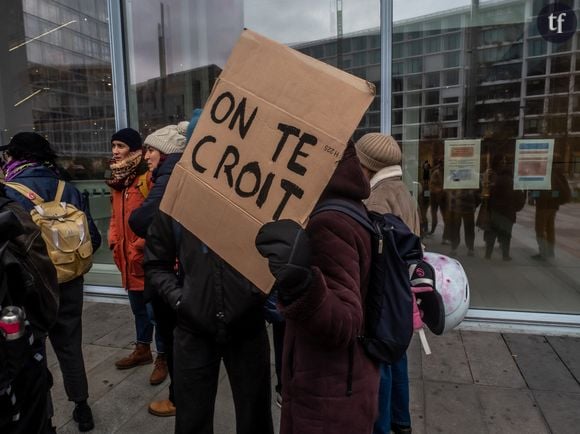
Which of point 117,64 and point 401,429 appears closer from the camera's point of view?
point 401,429

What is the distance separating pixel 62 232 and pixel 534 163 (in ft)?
15.4

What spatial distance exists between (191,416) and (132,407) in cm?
139

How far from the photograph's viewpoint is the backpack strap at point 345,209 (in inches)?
61.1

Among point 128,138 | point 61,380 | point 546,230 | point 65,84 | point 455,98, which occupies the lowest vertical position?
point 61,380

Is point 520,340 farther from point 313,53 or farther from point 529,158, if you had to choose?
point 313,53

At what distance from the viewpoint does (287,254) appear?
1319 mm

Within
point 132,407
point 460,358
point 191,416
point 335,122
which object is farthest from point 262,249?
point 460,358

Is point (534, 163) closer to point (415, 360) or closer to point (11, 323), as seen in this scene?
point (415, 360)

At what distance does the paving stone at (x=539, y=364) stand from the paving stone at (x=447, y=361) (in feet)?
1.50

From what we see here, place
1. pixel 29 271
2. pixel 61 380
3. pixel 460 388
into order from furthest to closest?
1. pixel 61 380
2. pixel 460 388
3. pixel 29 271

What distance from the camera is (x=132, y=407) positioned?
340 cm

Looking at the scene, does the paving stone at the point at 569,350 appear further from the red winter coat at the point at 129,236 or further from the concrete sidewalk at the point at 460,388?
the red winter coat at the point at 129,236

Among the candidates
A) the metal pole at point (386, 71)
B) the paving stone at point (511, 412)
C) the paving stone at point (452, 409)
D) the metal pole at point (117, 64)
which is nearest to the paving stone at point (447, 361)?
the paving stone at point (452, 409)

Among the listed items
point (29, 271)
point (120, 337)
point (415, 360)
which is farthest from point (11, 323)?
point (415, 360)
